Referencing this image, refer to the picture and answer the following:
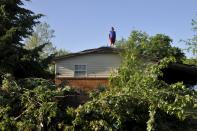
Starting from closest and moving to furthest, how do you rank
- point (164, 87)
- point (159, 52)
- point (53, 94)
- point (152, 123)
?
point (152, 123)
point (53, 94)
point (164, 87)
point (159, 52)

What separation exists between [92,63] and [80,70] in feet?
2.81

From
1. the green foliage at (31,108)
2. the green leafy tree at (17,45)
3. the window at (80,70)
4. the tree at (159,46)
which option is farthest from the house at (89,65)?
the tree at (159,46)

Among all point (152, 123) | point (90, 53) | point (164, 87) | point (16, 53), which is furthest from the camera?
point (90, 53)

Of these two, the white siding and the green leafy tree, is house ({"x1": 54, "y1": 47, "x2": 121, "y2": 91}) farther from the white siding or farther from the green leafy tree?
the green leafy tree

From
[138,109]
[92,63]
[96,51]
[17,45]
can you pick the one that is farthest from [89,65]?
[138,109]

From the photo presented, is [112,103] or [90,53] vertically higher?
[90,53]

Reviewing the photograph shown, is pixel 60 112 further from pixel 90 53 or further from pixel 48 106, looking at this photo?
pixel 90 53

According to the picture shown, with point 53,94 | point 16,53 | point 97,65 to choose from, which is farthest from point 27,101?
point 97,65

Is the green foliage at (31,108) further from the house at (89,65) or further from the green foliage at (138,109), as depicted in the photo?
the house at (89,65)

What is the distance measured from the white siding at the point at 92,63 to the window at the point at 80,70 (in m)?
0.19

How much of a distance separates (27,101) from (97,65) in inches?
547

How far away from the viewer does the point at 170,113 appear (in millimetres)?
11398

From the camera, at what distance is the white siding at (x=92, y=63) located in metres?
25.5

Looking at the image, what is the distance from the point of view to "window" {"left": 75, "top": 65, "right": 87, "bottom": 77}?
2534cm
